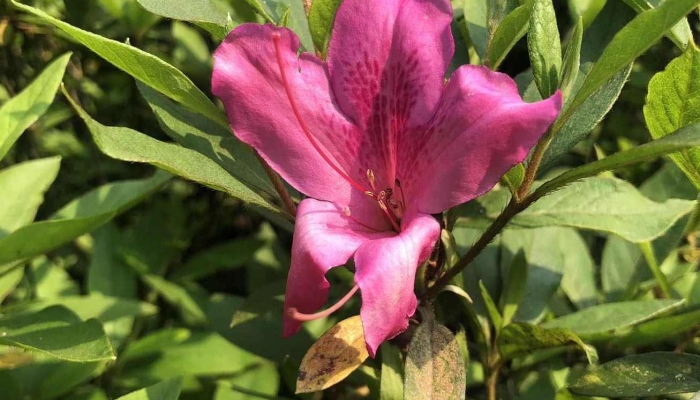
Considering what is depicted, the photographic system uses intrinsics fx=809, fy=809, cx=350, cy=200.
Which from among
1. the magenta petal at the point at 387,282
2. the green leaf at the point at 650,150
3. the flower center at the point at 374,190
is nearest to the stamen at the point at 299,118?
the flower center at the point at 374,190

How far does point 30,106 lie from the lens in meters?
1.19

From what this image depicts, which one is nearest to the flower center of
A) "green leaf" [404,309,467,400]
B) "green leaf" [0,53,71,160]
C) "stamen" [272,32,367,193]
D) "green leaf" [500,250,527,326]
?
"stamen" [272,32,367,193]

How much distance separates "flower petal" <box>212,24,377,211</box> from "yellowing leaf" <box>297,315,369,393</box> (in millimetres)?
147

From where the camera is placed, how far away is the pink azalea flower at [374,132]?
74 centimetres

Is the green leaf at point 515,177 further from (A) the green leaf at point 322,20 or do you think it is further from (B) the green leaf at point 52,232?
(B) the green leaf at point 52,232

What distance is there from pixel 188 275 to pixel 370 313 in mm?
885

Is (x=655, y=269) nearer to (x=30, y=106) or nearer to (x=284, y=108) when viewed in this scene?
(x=284, y=108)

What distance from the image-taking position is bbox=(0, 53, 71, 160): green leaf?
1165 mm

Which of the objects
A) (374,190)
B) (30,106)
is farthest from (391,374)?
(30,106)

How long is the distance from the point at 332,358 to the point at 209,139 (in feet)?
0.98

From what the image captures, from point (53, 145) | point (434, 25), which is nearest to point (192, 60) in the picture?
point (53, 145)

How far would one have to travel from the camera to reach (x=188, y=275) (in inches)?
60.3

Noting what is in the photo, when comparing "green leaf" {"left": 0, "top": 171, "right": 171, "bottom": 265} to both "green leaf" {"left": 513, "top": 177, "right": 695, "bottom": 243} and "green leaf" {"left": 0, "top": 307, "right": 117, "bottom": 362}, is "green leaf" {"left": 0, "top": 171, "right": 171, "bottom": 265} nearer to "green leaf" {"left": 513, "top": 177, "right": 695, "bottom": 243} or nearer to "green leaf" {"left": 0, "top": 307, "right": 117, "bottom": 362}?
"green leaf" {"left": 0, "top": 307, "right": 117, "bottom": 362}

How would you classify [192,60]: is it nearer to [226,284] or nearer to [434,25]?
[226,284]
